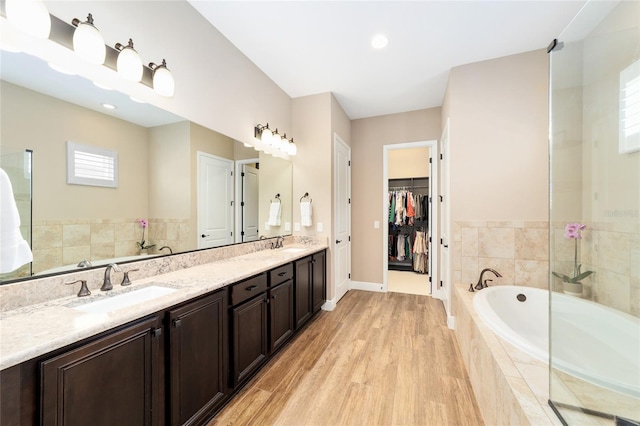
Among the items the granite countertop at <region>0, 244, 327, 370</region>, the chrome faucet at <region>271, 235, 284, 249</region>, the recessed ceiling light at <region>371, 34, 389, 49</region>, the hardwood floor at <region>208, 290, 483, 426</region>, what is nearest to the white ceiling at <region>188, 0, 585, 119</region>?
the recessed ceiling light at <region>371, 34, 389, 49</region>

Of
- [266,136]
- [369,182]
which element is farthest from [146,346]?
[369,182]

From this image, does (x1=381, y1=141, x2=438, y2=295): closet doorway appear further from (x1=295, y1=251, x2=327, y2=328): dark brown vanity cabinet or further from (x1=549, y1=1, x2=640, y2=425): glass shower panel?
(x1=549, y1=1, x2=640, y2=425): glass shower panel

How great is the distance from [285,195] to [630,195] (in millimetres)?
2937

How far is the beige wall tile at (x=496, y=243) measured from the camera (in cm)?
260

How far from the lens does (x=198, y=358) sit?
1.42 meters

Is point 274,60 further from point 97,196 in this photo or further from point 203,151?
point 97,196

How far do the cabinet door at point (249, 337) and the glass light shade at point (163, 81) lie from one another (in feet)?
5.14

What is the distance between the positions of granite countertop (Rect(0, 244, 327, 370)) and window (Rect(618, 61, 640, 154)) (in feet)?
7.79

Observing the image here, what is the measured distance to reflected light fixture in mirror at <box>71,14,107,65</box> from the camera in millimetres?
1285

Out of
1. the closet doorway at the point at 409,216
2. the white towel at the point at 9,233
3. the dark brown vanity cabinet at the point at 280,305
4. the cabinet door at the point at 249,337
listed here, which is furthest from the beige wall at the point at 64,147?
the closet doorway at the point at 409,216

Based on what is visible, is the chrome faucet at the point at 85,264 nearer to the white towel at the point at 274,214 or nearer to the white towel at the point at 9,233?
the white towel at the point at 9,233

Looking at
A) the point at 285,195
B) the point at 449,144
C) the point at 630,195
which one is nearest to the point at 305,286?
the point at 285,195

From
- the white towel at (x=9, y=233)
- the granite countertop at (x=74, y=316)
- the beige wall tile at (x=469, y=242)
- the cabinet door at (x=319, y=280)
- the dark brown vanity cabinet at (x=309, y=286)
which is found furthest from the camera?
the cabinet door at (x=319, y=280)

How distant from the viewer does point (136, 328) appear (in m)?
1.12
